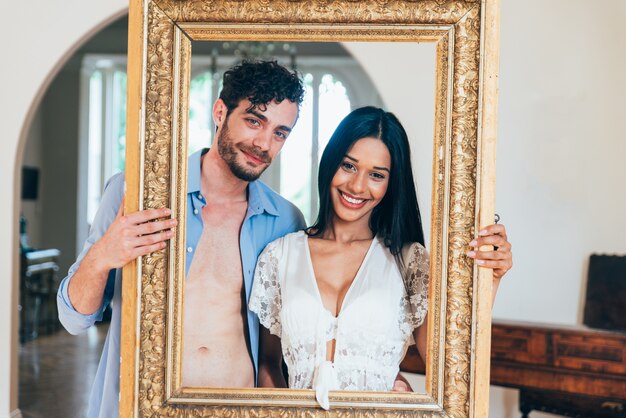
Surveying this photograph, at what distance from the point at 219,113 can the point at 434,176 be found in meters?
0.60

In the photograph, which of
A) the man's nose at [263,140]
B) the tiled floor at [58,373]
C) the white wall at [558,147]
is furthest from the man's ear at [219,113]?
the tiled floor at [58,373]

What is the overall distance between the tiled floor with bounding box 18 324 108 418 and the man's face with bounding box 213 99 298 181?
4412 mm

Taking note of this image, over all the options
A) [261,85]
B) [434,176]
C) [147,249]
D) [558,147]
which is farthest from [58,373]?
[434,176]

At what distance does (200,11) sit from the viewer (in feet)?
5.69

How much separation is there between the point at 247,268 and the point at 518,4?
9.47 feet

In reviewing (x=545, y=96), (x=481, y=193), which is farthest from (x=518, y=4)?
(x=481, y=193)

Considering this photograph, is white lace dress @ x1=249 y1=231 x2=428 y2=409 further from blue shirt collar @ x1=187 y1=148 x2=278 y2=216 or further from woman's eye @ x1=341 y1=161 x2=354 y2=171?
woman's eye @ x1=341 y1=161 x2=354 y2=171

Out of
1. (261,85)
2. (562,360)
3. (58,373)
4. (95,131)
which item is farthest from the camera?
(95,131)

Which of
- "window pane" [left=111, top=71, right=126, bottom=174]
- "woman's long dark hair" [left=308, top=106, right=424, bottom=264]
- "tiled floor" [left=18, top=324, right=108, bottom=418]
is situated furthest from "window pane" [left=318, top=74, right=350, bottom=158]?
"window pane" [left=111, top=71, right=126, bottom=174]

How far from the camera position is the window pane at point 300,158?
68.1 inches

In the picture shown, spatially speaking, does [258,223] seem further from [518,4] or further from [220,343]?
[518,4]

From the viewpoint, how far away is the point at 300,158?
174cm

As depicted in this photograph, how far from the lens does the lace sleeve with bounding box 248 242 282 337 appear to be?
1757 mm

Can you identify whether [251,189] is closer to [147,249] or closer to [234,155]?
[234,155]
